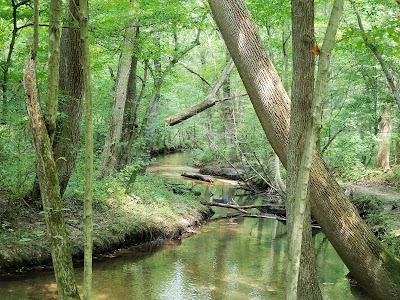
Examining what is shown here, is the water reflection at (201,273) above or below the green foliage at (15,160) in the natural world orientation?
below

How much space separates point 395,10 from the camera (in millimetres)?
10391

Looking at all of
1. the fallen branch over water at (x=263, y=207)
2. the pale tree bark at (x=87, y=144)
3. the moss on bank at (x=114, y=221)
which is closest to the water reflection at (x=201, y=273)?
the moss on bank at (x=114, y=221)

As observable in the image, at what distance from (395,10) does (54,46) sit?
30.3 ft

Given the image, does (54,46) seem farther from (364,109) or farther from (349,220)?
(364,109)

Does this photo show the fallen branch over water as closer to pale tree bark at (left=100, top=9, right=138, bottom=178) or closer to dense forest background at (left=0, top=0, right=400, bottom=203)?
Result: dense forest background at (left=0, top=0, right=400, bottom=203)

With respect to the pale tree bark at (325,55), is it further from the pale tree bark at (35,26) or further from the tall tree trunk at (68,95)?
the tall tree trunk at (68,95)

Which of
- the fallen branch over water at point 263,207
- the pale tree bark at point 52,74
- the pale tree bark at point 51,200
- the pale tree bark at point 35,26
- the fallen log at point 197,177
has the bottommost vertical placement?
the fallen branch over water at point 263,207

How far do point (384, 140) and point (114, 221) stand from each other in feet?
32.7

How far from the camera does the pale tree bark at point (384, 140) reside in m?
14.2

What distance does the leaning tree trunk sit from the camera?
16.0ft

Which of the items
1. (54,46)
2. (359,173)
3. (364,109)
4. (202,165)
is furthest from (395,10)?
(202,165)

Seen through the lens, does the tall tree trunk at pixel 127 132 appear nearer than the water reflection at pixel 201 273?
No

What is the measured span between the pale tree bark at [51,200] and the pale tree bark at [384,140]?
12.7m

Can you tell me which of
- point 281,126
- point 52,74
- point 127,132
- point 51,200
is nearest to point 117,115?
point 127,132
